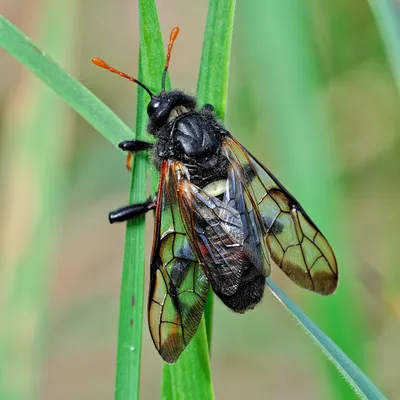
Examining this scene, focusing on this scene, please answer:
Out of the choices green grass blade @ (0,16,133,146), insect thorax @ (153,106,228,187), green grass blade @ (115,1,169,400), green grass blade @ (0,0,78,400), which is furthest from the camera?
green grass blade @ (0,0,78,400)

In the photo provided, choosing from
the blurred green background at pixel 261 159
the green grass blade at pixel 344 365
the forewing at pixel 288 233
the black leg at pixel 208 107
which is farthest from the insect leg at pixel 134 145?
the green grass blade at pixel 344 365

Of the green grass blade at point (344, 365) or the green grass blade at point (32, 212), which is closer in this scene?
the green grass blade at point (344, 365)

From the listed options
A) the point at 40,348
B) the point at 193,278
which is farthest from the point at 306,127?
the point at 40,348

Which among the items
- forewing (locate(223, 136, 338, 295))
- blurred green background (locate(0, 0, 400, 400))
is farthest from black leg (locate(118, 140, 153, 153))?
blurred green background (locate(0, 0, 400, 400))

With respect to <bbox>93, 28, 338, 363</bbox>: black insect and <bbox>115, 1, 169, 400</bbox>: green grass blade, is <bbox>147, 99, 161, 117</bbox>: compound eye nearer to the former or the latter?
<bbox>93, 28, 338, 363</bbox>: black insect

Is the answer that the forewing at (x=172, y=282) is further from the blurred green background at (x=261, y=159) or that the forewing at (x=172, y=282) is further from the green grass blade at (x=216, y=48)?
the blurred green background at (x=261, y=159)
